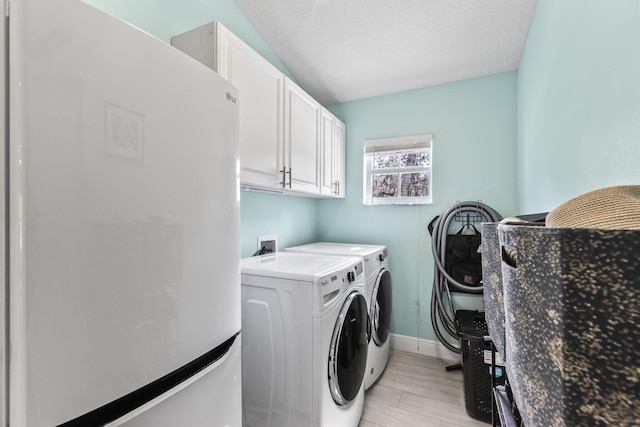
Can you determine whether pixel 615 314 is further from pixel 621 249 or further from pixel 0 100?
pixel 0 100

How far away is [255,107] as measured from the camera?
5.05 feet

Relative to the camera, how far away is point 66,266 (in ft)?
1.64

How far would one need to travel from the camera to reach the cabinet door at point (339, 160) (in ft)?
8.48

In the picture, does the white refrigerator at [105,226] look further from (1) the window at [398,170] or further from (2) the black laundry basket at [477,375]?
(1) the window at [398,170]

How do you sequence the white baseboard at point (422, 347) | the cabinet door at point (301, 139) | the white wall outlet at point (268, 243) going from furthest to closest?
1. the white baseboard at point (422, 347)
2. the white wall outlet at point (268, 243)
3. the cabinet door at point (301, 139)

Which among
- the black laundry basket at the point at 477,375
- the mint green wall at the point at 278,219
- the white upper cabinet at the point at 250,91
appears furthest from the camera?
the mint green wall at the point at 278,219

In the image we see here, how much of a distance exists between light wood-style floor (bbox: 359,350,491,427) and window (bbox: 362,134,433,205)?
1.48m

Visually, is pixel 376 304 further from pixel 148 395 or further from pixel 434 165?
pixel 148 395

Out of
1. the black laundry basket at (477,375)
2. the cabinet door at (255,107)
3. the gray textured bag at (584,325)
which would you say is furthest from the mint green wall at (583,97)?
the cabinet door at (255,107)

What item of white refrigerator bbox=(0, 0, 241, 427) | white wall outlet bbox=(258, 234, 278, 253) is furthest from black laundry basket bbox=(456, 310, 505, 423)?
white refrigerator bbox=(0, 0, 241, 427)

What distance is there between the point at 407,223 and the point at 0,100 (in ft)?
8.49

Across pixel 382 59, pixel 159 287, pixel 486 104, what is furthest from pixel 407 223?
pixel 159 287

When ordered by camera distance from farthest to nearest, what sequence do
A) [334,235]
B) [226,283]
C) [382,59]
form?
[334,235] < [382,59] < [226,283]

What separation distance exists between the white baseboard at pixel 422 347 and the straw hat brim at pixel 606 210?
255 centimetres
